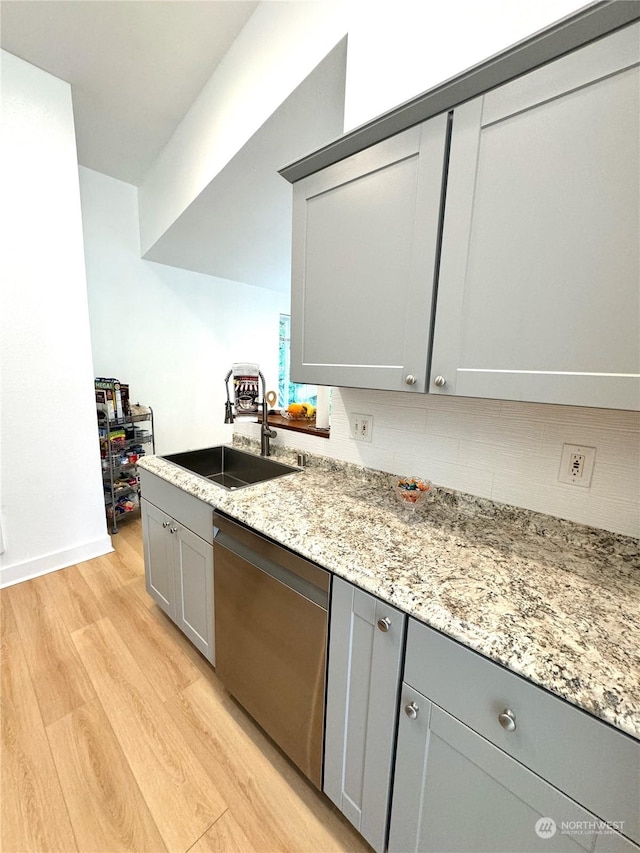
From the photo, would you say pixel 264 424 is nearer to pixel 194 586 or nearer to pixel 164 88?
pixel 194 586

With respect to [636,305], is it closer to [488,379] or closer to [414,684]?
[488,379]

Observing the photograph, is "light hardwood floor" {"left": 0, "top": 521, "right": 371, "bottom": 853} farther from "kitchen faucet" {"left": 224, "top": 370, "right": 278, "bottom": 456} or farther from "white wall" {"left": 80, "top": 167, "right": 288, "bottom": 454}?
"white wall" {"left": 80, "top": 167, "right": 288, "bottom": 454}

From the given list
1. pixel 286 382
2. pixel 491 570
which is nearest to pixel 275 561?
pixel 491 570

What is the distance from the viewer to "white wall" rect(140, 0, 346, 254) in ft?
4.33

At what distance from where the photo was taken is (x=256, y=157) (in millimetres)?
1764

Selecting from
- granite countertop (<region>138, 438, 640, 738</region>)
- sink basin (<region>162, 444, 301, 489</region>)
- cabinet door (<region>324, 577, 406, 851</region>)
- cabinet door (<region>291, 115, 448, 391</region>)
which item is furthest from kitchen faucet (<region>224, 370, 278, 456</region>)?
cabinet door (<region>324, 577, 406, 851</region>)

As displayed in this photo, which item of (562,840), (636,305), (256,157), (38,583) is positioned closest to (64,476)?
(38,583)

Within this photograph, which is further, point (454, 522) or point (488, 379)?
point (454, 522)

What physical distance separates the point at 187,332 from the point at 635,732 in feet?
12.9

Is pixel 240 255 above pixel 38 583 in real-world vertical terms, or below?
above

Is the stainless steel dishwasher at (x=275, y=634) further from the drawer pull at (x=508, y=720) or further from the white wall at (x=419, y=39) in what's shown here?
the white wall at (x=419, y=39)

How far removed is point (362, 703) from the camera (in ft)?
2.85

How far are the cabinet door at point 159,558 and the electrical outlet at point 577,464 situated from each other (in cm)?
157

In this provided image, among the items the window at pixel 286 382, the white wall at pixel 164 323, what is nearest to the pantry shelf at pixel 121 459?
the white wall at pixel 164 323
